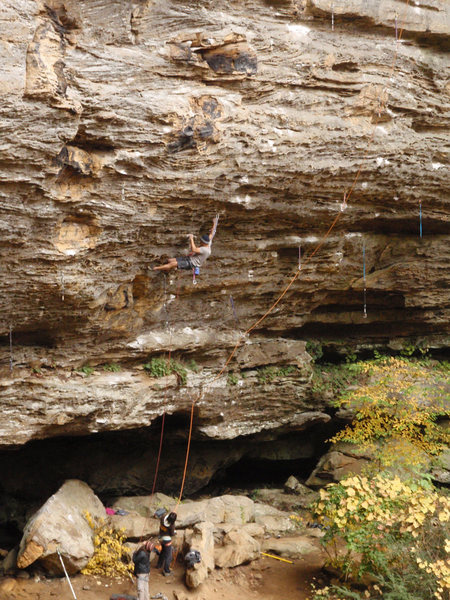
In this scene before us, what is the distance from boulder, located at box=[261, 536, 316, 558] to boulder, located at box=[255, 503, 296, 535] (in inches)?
20.7

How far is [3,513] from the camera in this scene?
42.4 ft

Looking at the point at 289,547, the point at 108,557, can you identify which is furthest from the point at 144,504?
the point at 289,547

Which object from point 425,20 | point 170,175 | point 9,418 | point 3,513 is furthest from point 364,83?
point 3,513

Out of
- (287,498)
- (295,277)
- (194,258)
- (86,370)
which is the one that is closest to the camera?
(194,258)

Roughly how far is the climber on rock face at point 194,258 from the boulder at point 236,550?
5002mm

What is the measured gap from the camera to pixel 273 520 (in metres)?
12.1

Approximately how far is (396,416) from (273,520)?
3.41 meters

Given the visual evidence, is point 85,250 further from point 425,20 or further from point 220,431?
point 425,20

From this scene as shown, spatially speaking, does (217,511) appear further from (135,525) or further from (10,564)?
(10,564)

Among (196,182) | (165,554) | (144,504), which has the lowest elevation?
(144,504)

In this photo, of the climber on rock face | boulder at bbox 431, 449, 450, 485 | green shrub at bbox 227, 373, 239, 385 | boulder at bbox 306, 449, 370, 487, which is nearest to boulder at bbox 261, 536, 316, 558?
boulder at bbox 306, 449, 370, 487

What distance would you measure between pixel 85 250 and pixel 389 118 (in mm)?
6207

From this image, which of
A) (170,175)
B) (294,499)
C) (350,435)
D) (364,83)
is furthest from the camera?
(294,499)

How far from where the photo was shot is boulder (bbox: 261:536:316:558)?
1073 centimetres
